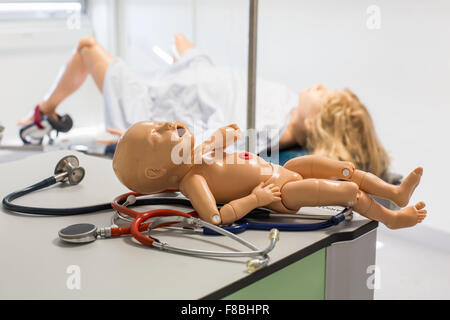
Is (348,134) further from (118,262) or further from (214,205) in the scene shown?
Result: (118,262)

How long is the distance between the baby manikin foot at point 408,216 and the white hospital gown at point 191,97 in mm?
1181

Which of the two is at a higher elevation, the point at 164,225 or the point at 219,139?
the point at 219,139

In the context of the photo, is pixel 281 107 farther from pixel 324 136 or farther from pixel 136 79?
pixel 136 79

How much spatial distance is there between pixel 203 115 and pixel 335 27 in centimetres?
58

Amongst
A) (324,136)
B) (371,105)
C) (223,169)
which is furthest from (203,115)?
(223,169)

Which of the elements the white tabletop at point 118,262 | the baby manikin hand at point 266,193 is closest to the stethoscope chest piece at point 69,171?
the white tabletop at point 118,262

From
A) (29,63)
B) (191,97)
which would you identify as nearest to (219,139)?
(191,97)

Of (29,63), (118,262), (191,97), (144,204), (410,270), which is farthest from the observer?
(29,63)

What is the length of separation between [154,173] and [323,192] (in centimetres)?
23

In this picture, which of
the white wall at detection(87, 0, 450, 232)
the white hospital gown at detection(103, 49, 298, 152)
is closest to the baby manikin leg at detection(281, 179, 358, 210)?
the white wall at detection(87, 0, 450, 232)

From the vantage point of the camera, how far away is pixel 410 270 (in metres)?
1.49

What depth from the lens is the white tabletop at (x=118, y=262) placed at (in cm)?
58

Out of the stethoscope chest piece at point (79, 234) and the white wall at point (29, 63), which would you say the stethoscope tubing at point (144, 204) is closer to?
the stethoscope chest piece at point (79, 234)

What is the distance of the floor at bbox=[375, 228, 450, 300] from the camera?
4.45ft
